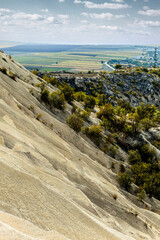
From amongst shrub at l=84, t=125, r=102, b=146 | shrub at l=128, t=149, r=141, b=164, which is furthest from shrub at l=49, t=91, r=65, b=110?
shrub at l=128, t=149, r=141, b=164

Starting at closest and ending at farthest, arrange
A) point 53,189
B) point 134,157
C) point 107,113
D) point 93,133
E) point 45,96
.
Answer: point 53,189, point 93,133, point 45,96, point 134,157, point 107,113

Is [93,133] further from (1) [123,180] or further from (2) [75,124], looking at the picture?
(1) [123,180]

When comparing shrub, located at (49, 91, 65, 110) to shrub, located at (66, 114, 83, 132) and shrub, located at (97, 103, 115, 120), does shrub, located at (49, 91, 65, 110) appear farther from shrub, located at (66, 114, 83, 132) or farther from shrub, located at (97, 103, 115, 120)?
shrub, located at (97, 103, 115, 120)

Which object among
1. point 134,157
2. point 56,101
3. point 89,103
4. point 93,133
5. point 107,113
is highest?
point 56,101

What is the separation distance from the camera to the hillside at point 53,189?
37.6 ft

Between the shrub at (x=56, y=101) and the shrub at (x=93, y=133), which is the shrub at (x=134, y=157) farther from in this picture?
the shrub at (x=56, y=101)

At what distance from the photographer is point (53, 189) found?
1536 centimetres

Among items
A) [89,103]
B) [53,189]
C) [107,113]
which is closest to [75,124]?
[107,113]

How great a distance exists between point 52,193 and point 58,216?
208cm

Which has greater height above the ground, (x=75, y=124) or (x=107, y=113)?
(x=107, y=113)

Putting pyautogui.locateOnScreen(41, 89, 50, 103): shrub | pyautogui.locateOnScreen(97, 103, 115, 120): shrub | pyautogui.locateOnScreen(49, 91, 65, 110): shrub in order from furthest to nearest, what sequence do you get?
1. pyautogui.locateOnScreen(97, 103, 115, 120): shrub
2. pyautogui.locateOnScreen(49, 91, 65, 110): shrub
3. pyautogui.locateOnScreen(41, 89, 50, 103): shrub

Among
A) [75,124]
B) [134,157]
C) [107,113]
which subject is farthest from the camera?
[107,113]

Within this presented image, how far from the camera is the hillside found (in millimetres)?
11469

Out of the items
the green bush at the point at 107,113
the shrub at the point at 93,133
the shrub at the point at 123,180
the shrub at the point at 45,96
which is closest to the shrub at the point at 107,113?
the green bush at the point at 107,113
